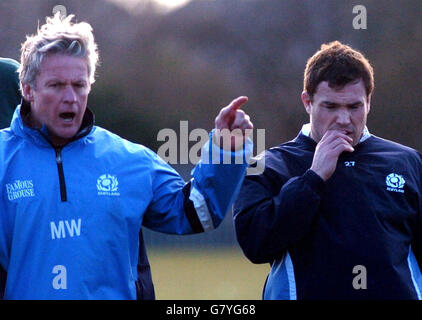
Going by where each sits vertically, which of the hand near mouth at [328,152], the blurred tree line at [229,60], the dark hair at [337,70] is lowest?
the hand near mouth at [328,152]

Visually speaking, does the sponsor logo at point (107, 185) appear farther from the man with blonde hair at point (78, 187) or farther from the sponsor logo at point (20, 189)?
the sponsor logo at point (20, 189)

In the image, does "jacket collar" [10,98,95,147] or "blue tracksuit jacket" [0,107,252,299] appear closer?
"blue tracksuit jacket" [0,107,252,299]

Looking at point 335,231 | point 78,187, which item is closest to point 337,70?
point 335,231

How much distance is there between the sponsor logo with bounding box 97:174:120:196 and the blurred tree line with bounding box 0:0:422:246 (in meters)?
15.1

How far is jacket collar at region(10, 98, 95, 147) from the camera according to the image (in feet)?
12.6

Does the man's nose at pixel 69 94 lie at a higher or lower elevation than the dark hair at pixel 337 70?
lower

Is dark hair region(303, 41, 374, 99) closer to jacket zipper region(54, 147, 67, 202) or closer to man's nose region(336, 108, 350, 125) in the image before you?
man's nose region(336, 108, 350, 125)

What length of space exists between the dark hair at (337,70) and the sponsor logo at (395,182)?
0.42m

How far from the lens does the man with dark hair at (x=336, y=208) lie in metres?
3.98

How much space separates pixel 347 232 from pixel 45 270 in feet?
4.30

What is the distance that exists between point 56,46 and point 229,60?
59.2ft

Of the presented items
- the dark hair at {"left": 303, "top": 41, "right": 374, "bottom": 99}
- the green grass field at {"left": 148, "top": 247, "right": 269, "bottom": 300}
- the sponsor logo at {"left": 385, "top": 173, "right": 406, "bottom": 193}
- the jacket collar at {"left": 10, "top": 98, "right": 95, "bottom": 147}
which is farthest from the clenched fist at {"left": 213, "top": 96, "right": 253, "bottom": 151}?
the green grass field at {"left": 148, "top": 247, "right": 269, "bottom": 300}

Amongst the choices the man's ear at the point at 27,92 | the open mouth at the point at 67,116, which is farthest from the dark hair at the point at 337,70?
the man's ear at the point at 27,92

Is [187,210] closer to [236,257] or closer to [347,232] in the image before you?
[347,232]
